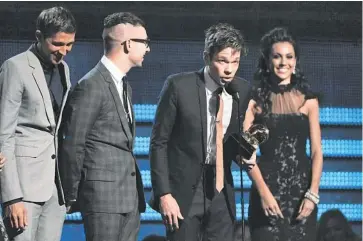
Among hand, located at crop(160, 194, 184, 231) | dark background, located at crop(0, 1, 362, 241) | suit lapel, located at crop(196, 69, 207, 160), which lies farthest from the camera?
dark background, located at crop(0, 1, 362, 241)

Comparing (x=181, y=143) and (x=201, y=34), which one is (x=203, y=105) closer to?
(x=181, y=143)

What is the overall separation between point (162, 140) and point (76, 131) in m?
0.44

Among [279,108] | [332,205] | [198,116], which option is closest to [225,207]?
[198,116]

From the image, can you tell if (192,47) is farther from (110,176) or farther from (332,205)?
(110,176)

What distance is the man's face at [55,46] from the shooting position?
3.95 m

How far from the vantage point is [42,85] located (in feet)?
13.0

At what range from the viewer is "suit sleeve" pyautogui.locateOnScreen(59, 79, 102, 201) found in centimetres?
398

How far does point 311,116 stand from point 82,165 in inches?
55.7

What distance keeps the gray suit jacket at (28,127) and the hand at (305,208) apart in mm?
1422

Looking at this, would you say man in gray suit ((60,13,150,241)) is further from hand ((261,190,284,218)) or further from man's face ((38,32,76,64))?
hand ((261,190,284,218))

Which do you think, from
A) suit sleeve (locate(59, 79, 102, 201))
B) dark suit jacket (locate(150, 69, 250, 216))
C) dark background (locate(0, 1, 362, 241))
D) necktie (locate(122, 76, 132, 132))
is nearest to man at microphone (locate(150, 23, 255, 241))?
dark suit jacket (locate(150, 69, 250, 216))

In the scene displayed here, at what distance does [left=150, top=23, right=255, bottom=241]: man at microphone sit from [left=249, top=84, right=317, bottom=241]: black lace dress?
0.59 meters

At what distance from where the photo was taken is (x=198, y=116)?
426 cm

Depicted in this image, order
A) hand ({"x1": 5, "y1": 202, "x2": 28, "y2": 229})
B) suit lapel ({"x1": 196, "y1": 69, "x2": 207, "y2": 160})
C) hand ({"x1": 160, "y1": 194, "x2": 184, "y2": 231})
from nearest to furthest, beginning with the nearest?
hand ({"x1": 5, "y1": 202, "x2": 28, "y2": 229}), hand ({"x1": 160, "y1": 194, "x2": 184, "y2": 231}), suit lapel ({"x1": 196, "y1": 69, "x2": 207, "y2": 160})
